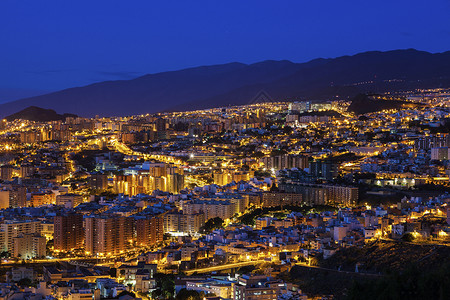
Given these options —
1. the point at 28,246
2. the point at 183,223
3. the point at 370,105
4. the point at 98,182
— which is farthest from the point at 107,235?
the point at 370,105

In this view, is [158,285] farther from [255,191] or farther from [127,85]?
[127,85]

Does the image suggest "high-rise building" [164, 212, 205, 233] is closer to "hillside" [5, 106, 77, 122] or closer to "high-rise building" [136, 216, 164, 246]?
"high-rise building" [136, 216, 164, 246]

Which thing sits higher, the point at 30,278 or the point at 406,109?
the point at 406,109

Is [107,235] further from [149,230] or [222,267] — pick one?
[222,267]

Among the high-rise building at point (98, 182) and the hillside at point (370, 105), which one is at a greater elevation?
the hillside at point (370, 105)

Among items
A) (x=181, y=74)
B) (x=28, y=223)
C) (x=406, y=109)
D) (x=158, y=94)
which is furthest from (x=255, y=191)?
(x=181, y=74)

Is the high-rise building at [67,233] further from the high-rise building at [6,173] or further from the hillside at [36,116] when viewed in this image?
the hillside at [36,116]

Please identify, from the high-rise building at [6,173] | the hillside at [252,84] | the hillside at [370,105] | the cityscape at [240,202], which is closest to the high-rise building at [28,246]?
the cityscape at [240,202]
